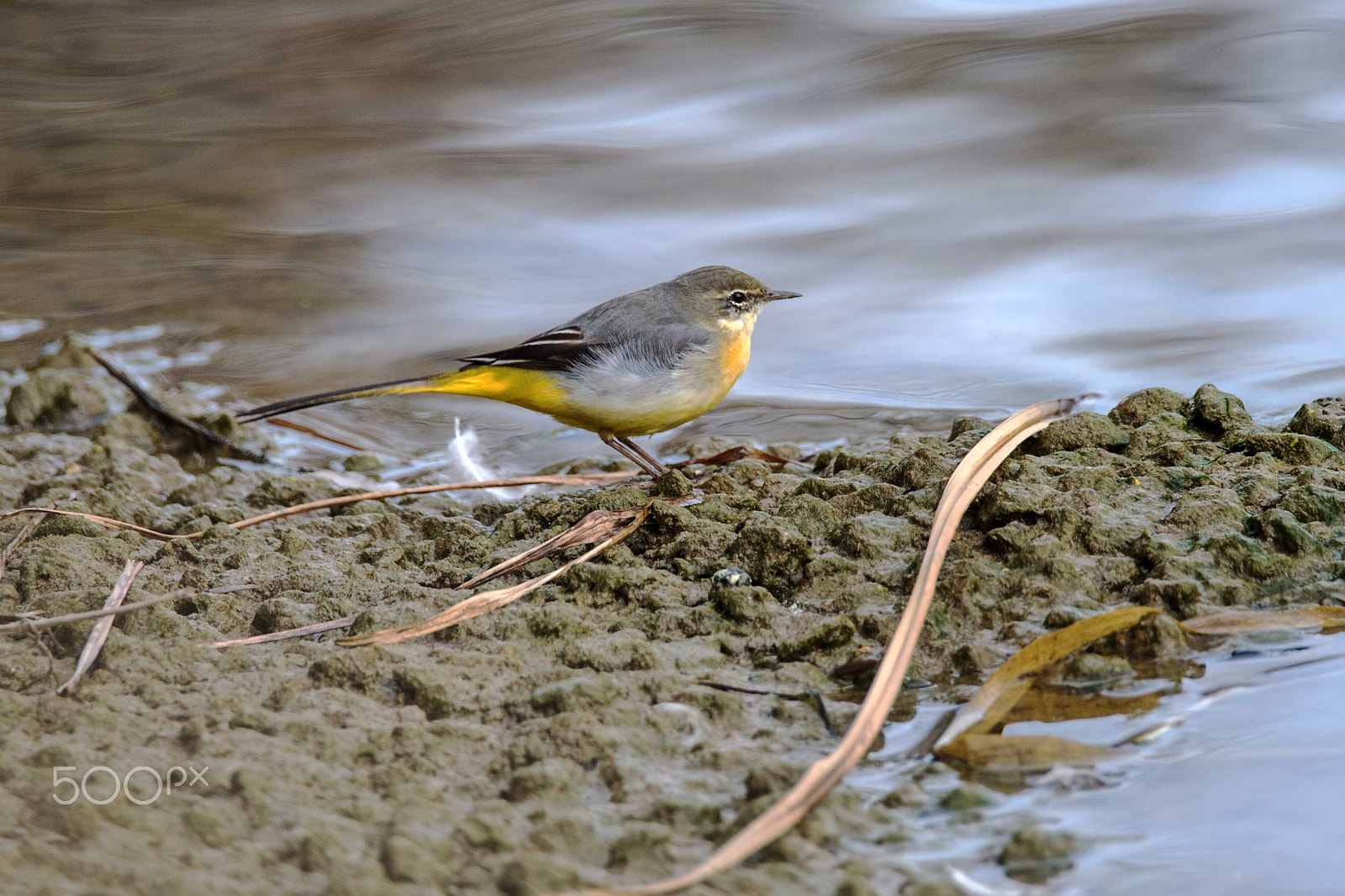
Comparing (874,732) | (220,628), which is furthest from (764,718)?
(220,628)

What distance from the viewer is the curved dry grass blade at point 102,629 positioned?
2697mm

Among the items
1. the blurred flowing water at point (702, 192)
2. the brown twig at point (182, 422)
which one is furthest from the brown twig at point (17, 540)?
the blurred flowing water at point (702, 192)

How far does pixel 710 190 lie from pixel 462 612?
7434 millimetres

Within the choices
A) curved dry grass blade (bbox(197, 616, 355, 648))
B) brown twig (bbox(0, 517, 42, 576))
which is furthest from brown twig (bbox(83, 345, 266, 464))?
curved dry grass blade (bbox(197, 616, 355, 648))

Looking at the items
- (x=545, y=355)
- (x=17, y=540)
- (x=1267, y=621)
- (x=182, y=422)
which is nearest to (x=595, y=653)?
(x=1267, y=621)

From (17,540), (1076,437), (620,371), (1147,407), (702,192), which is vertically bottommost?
(17,540)

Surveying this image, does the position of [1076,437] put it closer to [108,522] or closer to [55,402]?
[108,522]

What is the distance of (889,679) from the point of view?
269 cm

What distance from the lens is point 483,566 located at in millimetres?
3703

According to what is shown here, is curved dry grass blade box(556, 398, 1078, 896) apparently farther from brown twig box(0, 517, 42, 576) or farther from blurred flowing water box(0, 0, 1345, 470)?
blurred flowing water box(0, 0, 1345, 470)

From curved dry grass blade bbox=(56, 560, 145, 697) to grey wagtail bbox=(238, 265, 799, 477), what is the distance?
4.47 ft

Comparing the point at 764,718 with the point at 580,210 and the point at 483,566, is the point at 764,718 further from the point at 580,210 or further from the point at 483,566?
the point at 580,210

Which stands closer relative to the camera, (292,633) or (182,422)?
(292,633)

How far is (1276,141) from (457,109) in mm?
7553
